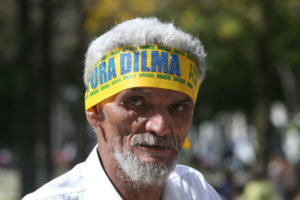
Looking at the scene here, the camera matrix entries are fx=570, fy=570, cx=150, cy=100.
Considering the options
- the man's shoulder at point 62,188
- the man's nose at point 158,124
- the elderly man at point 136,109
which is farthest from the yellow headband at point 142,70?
the man's shoulder at point 62,188

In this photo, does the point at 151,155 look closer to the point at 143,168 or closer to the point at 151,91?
the point at 143,168

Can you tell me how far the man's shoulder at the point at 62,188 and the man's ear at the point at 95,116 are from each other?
0.22 meters

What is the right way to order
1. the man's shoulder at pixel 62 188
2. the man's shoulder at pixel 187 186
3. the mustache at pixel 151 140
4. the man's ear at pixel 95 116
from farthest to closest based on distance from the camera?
the man's shoulder at pixel 187 186, the man's ear at pixel 95 116, the mustache at pixel 151 140, the man's shoulder at pixel 62 188

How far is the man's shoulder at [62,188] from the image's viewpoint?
2197 millimetres

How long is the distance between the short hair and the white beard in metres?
0.40

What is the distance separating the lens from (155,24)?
2408 millimetres

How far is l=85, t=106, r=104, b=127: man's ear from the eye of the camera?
2440mm

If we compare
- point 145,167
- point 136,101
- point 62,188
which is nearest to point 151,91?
point 136,101

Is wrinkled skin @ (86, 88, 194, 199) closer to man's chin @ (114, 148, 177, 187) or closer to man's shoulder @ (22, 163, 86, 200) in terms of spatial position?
man's chin @ (114, 148, 177, 187)

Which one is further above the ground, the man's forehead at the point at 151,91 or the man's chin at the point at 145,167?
the man's forehead at the point at 151,91

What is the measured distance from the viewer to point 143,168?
2332mm

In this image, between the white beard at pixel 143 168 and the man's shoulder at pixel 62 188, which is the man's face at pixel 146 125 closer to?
the white beard at pixel 143 168

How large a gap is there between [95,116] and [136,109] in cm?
23

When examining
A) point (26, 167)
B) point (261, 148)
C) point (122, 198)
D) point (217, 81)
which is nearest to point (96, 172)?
point (122, 198)
